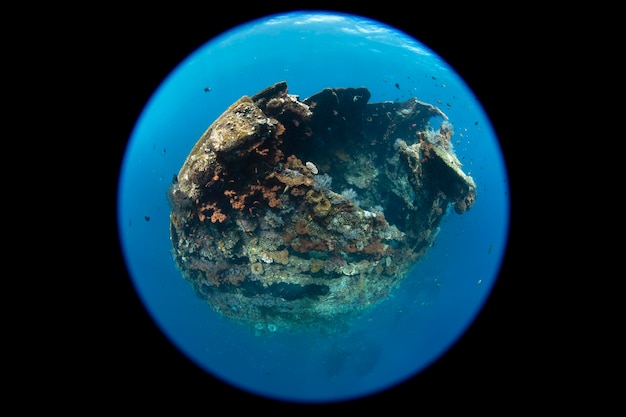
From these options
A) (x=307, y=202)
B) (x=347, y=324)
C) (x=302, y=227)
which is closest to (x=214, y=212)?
(x=302, y=227)

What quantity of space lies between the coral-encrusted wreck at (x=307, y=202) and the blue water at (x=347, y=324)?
2117 mm

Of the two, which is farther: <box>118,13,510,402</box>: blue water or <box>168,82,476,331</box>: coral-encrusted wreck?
<box>118,13,510,402</box>: blue water

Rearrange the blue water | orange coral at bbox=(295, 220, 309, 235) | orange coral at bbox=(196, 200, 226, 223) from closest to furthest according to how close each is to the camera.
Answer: orange coral at bbox=(196, 200, 226, 223), orange coral at bbox=(295, 220, 309, 235), the blue water

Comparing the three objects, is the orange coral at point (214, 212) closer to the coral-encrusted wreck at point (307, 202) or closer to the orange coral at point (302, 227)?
the coral-encrusted wreck at point (307, 202)

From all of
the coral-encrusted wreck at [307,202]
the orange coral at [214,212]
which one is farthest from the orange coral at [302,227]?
the orange coral at [214,212]

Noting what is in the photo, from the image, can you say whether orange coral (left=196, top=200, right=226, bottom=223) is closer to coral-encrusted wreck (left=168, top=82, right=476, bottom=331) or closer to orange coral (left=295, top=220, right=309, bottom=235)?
coral-encrusted wreck (left=168, top=82, right=476, bottom=331)

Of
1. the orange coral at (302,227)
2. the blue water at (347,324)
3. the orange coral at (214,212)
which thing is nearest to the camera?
the orange coral at (214,212)

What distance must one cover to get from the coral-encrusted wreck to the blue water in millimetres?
2117

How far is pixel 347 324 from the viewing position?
1497 cm

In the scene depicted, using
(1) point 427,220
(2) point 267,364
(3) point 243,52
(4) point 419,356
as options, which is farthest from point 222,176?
(3) point 243,52

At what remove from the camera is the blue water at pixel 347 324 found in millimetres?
16719

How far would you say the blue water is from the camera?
658 inches

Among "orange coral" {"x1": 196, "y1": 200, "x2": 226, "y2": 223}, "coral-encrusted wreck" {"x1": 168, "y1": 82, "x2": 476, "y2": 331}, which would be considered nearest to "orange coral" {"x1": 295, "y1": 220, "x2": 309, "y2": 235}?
"coral-encrusted wreck" {"x1": 168, "y1": 82, "x2": 476, "y2": 331}

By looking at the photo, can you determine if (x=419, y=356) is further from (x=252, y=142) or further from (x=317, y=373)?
(x=252, y=142)
